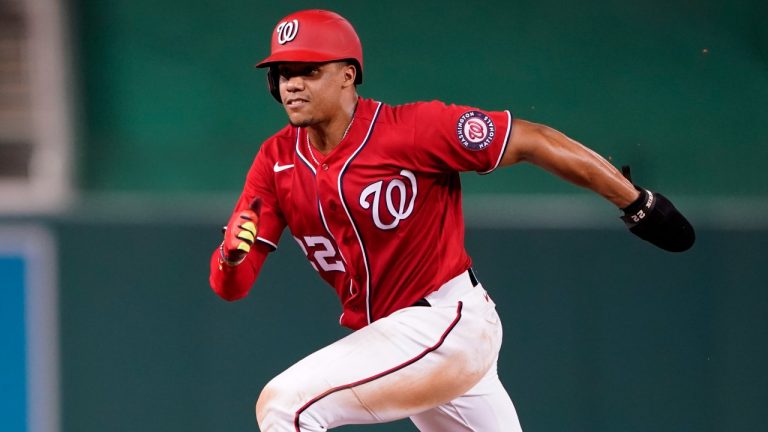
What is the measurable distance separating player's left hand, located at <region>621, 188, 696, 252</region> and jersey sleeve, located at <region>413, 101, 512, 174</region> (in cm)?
39

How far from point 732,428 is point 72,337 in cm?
246

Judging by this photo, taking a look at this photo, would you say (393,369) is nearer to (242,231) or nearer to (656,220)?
(242,231)

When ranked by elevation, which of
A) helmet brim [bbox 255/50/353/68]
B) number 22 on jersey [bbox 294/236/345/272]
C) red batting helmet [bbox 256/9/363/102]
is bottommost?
number 22 on jersey [bbox 294/236/345/272]

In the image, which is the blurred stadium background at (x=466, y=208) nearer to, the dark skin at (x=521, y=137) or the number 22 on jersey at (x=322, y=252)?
the number 22 on jersey at (x=322, y=252)

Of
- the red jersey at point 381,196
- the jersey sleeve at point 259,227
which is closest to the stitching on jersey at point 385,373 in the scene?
the red jersey at point 381,196

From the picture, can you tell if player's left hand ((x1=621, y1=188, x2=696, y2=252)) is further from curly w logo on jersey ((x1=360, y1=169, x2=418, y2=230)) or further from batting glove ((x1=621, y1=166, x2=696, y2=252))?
curly w logo on jersey ((x1=360, y1=169, x2=418, y2=230))

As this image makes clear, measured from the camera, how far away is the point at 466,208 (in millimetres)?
4520

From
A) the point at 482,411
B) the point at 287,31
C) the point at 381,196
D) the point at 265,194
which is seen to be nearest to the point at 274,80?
the point at 287,31

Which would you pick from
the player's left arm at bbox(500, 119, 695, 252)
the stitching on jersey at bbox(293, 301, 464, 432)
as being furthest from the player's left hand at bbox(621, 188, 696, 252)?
the stitching on jersey at bbox(293, 301, 464, 432)

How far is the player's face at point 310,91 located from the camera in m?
3.18

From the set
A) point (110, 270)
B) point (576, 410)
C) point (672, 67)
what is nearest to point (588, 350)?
point (576, 410)

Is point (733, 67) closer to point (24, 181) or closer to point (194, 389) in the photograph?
point (194, 389)

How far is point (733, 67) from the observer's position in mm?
4637

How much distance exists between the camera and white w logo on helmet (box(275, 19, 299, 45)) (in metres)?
3.18
